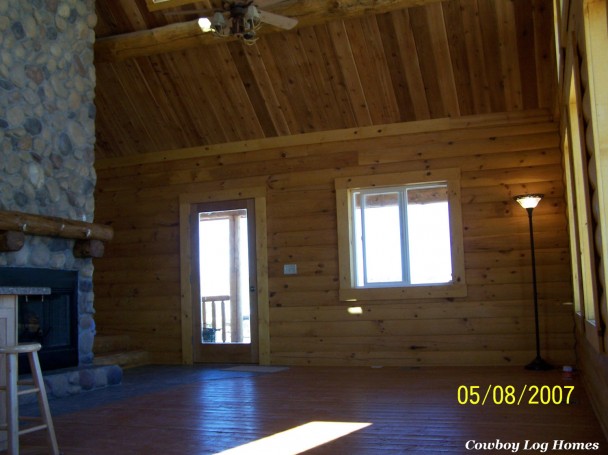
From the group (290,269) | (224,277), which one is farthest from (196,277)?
(290,269)

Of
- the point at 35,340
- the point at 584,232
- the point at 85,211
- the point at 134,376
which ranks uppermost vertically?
the point at 85,211

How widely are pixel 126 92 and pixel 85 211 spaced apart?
199 centimetres

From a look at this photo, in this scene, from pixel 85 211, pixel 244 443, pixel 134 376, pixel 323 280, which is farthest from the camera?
pixel 323 280

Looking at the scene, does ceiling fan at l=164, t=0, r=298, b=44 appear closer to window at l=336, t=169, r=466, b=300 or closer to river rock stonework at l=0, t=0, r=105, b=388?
river rock stonework at l=0, t=0, r=105, b=388

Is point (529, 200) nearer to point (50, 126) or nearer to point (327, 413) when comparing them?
point (327, 413)

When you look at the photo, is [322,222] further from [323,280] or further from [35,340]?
[35,340]

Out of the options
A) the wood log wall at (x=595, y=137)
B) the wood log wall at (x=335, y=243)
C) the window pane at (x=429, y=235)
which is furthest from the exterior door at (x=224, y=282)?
the wood log wall at (x=595, y=137)

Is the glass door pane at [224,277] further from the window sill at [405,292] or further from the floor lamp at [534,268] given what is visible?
the floor lamp at [534,268]

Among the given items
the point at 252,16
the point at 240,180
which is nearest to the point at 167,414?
the point at 252,16

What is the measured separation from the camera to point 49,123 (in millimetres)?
5910

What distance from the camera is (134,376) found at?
22.5ft

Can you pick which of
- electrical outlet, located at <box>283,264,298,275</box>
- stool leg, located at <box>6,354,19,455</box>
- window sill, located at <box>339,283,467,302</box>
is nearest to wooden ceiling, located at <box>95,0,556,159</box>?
electrical outlet, located at <box>283,264,298,275</box>
